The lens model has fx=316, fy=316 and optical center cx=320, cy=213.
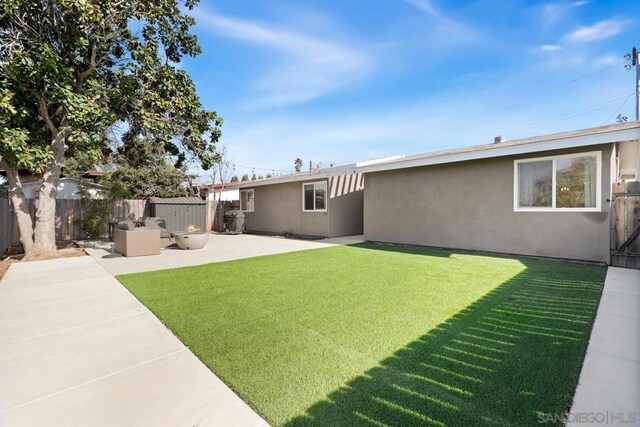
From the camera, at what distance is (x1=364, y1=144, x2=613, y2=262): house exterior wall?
6.80 meters

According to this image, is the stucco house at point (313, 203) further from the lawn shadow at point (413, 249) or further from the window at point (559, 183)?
the window at point (559, 183)

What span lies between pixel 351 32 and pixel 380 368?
10319 millimetres

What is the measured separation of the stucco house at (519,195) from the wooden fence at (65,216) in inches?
420

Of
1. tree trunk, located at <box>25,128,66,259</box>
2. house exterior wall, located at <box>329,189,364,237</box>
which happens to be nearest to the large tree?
tree trunk, located at <box>25,128,66,259</box>

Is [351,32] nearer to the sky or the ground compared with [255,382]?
nearer to the sky

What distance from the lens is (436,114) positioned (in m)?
18.0

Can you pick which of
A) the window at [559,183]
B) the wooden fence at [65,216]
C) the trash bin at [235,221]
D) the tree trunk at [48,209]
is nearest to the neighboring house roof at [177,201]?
the wooden fence at [65,216]

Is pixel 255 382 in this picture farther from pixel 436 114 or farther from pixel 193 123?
pixel 436 114

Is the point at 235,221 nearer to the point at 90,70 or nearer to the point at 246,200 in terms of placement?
the point at 246,200

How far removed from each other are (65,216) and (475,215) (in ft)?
48.2

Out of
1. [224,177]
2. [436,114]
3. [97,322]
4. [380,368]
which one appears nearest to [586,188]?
[380,368]

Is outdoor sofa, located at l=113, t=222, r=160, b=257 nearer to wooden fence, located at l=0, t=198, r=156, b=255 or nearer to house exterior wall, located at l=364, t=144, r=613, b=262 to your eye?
wooden fence, located at l=0, t=198, r=156, b=255

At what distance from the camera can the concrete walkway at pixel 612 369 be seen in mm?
2004

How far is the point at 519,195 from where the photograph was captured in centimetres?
780
